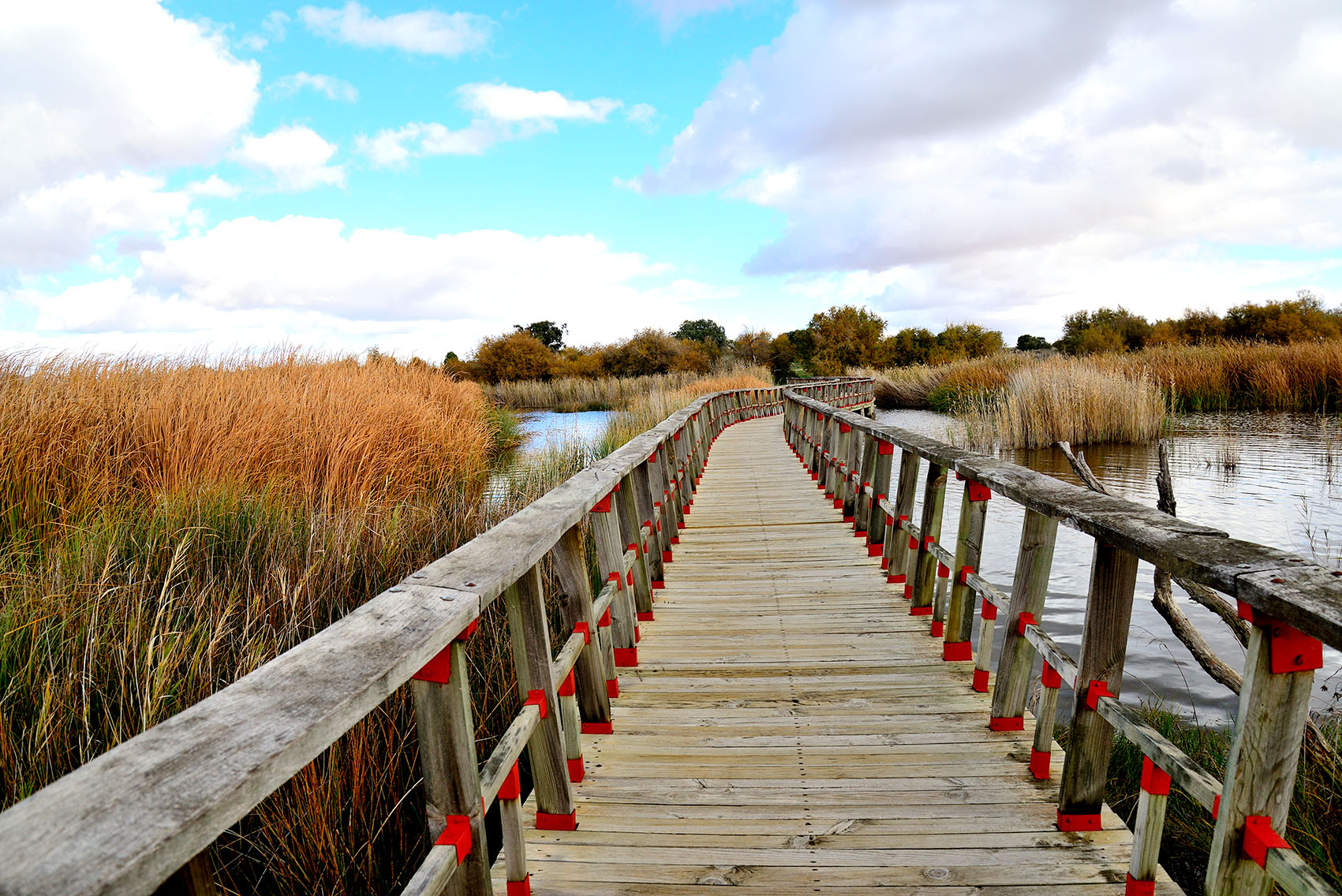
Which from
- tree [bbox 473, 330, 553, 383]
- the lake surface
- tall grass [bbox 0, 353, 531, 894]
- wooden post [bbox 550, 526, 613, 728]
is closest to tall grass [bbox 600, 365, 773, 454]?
the lake surface

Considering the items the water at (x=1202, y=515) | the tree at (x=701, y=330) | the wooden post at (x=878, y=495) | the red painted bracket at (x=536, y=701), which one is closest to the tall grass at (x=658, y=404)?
the water at (x=1202, y=515)

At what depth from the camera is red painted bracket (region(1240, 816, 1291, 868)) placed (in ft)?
5.20

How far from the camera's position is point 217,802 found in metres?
0.85

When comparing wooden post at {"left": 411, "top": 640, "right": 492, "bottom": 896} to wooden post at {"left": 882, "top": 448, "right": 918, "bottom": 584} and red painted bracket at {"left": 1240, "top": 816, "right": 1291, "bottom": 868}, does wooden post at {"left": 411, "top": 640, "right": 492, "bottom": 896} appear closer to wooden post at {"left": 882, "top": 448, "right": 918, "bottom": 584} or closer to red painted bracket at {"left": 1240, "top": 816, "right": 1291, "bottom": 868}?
red painted bracket at {"left": 1240, "top": 816, "right": 1291, "bottom": 868}

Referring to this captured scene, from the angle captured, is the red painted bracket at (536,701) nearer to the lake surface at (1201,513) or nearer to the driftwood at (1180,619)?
the driftwood at (1180,619)

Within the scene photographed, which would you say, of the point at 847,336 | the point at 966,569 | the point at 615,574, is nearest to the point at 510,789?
the point at 615,574

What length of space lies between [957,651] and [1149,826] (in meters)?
1.74

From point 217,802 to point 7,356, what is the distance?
832 centimetres

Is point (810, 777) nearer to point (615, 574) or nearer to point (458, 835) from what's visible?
point (615, 574)

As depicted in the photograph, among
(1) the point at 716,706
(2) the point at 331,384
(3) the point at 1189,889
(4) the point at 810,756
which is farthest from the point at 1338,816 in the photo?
(2) the point at 331,384

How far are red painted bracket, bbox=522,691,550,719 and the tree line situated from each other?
33.9m

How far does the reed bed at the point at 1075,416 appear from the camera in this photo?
54.5 feet

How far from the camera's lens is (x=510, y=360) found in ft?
138

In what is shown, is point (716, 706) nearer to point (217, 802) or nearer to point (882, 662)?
point (882, 662)
